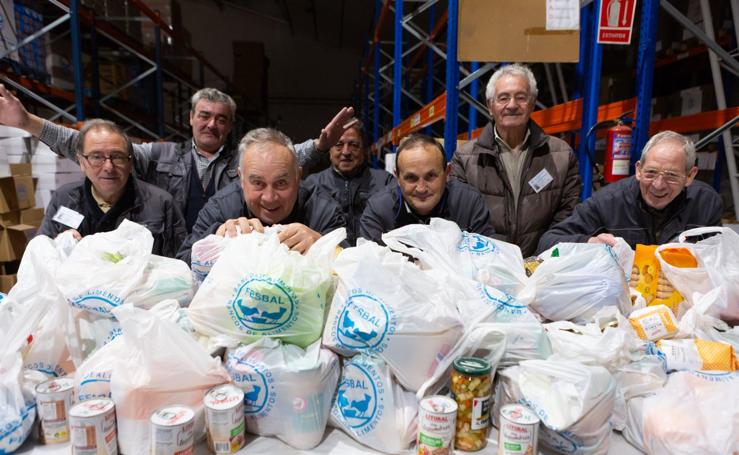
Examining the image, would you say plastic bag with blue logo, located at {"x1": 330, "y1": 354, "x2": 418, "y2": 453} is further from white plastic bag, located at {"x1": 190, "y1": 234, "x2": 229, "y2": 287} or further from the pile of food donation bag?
white plastic bag, located at {"x1": 190, "y1": 234, "x2": 229, "y2": 287}

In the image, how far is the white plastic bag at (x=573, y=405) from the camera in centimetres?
102

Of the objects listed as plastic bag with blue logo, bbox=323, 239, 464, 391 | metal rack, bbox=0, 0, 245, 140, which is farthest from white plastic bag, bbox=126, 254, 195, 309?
metal rack, bbox=0, 0, 245, 140

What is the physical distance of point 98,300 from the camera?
4.19 ft

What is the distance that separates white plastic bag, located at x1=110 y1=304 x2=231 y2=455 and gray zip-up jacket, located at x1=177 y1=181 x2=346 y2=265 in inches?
29.6

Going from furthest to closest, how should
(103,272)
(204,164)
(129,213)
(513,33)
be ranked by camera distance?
(204,164) < (513,33) < (129,213) < (103,272)

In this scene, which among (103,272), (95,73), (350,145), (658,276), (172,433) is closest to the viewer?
(172,433)

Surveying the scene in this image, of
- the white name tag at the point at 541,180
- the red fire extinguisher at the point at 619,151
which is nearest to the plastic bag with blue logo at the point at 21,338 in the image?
the white name tag at the point at 541,180

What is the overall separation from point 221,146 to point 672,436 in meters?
2.81

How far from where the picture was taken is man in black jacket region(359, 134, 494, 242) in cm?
188

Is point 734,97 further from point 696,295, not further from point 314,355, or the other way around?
point 314,355

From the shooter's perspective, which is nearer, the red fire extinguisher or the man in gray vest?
the red fire extinguisher

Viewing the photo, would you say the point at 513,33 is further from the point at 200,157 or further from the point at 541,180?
the point at 200,157

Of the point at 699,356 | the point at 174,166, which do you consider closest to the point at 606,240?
the point at 699,356

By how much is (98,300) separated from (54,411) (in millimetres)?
314
